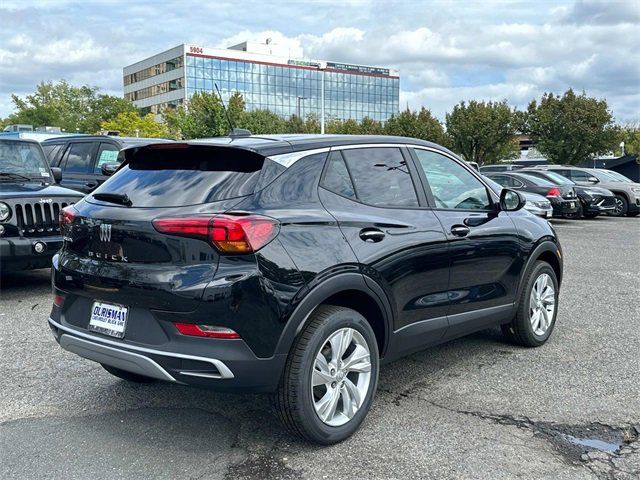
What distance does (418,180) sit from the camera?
4297mm

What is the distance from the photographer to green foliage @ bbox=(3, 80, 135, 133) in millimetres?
80312

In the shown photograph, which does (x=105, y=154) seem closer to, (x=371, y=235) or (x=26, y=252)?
(x=26, y=252)

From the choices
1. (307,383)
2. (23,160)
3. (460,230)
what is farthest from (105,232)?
(23,160)

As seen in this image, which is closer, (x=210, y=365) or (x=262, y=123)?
(x=210, y=365)

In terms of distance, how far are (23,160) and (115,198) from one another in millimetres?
5336

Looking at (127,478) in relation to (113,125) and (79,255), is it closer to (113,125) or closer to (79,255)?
(79,255)

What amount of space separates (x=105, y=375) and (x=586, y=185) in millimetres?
19345

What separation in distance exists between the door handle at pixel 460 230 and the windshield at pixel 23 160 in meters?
5.96

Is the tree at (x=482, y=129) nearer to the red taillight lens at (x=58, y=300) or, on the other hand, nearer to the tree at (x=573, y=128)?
the tree at (x=573, y=128)

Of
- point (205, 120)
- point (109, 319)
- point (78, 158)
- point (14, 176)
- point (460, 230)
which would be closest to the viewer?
point (109, 319)

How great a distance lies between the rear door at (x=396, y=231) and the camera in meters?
3.67

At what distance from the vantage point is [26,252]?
21.9 ft

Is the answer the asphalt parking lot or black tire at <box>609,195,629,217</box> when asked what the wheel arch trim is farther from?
black tire at <box>609,195,629,217</box>

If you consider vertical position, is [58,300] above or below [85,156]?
below
